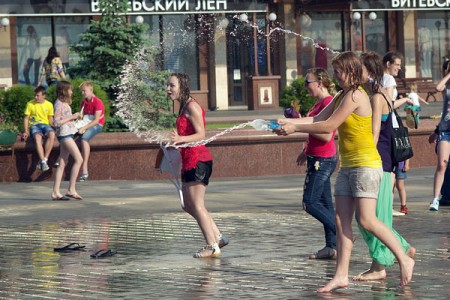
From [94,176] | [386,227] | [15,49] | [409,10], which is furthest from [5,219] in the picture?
[409,10]

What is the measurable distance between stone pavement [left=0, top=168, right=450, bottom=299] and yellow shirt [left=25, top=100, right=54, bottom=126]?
155 centimetres

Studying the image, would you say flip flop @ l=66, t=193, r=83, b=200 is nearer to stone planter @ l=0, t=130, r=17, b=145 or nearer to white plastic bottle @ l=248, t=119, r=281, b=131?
stone planter @ l=0, t=130, r=17, b=145

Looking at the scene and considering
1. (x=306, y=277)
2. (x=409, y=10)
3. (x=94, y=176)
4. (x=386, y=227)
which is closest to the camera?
(x=386, y=227)

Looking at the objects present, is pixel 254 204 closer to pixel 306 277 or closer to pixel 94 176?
pixel 94 176

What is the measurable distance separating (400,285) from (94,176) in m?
11.3

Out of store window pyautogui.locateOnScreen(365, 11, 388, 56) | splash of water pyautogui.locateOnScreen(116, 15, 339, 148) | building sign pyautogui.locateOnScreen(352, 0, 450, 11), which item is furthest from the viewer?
store window pyautogui.locateOnScreen(365, 11, 388, 56)

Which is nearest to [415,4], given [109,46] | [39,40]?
[39,40]

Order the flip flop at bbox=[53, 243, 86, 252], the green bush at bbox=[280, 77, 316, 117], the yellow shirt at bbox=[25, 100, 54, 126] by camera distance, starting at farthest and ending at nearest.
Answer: the green bush at bbox=[280, 77, 316, 117], the yellow shirt at bbox=[25, 100, 54, 126], the flip flop at bbox=[53, 243, 86, 252]

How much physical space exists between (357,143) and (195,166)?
2398mm

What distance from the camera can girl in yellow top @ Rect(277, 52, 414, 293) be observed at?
9281mm

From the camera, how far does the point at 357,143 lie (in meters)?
9.38

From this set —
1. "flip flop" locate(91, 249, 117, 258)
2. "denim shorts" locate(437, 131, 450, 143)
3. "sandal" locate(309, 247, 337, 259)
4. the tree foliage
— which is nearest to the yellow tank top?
"sandal" locate(309, 247, 337, 259)

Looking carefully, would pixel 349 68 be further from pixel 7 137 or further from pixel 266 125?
pixel 7 137

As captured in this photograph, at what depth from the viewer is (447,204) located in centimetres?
1558
